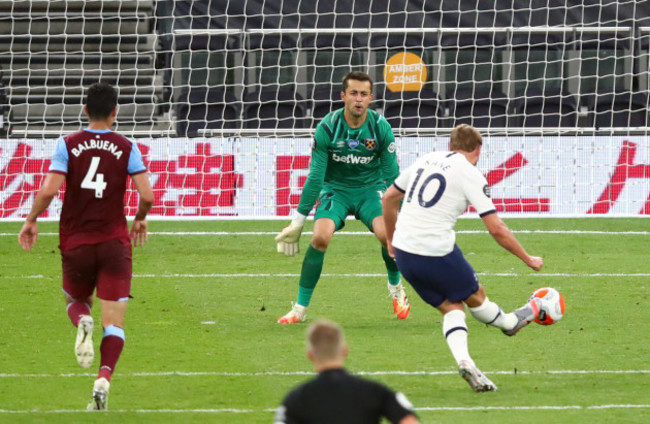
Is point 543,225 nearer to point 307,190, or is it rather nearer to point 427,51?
point 427,51

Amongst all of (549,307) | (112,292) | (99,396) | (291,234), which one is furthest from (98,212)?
(291,234)

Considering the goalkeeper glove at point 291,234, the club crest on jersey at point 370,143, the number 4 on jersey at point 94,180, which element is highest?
the club crest on jersey at point 370,143

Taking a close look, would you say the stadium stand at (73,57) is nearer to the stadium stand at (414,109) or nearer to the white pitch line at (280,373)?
the stadium stand at (414,109)

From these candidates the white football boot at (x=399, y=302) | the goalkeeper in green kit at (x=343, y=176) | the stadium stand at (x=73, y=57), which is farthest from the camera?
the stadium stand at (x=73, y=57)

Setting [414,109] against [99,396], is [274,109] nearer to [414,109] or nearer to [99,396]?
[414,109]

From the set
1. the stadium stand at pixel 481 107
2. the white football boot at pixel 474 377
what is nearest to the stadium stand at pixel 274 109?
the stadium stand at pixel 481 107

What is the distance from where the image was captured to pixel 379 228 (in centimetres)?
983

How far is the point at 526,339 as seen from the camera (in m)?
9.12

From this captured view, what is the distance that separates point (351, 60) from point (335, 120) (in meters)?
11.2

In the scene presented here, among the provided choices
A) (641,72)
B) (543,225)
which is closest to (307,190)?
(543,225)

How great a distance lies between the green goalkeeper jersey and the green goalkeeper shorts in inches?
1.9

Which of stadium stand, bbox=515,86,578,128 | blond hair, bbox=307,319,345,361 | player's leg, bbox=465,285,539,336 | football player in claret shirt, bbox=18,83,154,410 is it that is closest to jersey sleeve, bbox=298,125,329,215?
player's leg, bbox=465,285,539,336

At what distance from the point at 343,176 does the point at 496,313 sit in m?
2.84

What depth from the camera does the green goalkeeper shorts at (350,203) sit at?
388 inches
